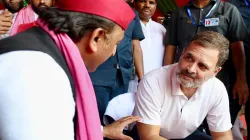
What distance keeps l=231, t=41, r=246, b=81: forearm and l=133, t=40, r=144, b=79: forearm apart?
555 mm

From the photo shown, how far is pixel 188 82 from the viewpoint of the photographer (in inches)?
64.1

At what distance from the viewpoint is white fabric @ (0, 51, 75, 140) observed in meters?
0.67

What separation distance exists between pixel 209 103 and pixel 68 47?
42.2 inches

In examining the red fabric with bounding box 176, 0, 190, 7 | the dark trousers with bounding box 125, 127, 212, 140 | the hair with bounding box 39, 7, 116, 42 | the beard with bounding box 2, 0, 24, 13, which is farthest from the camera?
the red fabric with bounding box 176, 0, 190, 7

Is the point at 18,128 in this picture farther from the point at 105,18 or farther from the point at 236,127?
the point at 236,127

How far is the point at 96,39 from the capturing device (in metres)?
0.87

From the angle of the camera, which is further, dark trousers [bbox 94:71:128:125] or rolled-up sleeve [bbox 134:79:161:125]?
dark trousers [bbox 94:71:128:125]

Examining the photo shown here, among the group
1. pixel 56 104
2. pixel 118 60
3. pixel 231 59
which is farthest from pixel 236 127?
pixel 56 104

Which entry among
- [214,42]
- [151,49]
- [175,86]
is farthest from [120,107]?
[151,49]

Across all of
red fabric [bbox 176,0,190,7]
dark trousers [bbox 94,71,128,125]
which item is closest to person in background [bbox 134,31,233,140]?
dark trousers [bbox 94,71,128,125]

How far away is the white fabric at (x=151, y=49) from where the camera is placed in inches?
93.4

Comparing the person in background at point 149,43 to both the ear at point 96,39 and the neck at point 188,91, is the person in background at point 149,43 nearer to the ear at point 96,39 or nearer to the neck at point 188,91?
the neck at point 188,91

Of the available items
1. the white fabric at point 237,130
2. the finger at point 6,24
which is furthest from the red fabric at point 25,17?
the white fabric at point 237,130

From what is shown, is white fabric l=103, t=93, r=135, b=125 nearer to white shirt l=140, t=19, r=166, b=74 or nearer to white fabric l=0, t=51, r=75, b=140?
white shirt l=140, t=19, r=166, b=74
